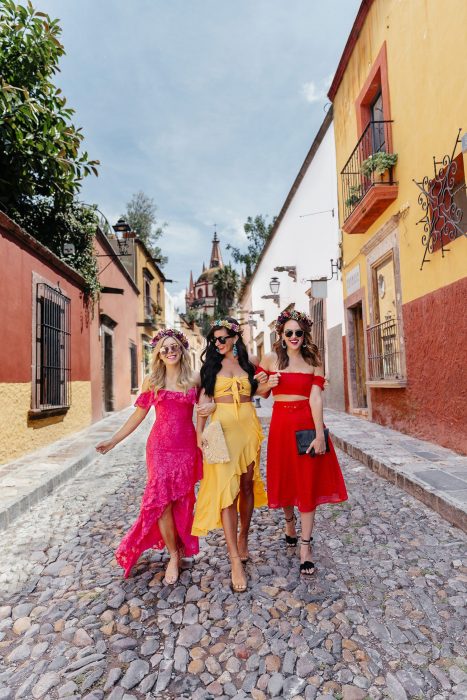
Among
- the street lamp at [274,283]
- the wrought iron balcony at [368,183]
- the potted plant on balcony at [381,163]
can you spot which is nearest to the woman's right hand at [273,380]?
the wrought iron balcony at [368,183]

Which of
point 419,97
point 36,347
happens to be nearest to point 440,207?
point 419,97

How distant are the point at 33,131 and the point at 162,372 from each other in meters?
6.04

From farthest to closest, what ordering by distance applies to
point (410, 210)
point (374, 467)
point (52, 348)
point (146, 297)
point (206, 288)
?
point (206, 288) → point (146, 297) → point (52, 348) → point (410, 210) → point (374, 467)

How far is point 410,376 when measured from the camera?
6.77 m

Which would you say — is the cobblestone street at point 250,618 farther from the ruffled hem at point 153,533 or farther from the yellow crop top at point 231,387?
the yellow crop top at point 231,387

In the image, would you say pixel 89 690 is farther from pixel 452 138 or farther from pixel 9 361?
pixel 452 138

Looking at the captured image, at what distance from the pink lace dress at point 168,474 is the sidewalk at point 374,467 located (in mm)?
1652

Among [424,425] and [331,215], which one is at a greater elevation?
[331,215]

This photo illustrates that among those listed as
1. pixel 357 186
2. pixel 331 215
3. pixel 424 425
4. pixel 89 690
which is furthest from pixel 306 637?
pixel 331 215

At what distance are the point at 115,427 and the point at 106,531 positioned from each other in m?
6.22

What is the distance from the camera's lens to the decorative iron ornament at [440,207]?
17.6ft

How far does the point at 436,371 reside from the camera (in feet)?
19.4

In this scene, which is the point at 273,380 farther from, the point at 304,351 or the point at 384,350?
the point at 384,350

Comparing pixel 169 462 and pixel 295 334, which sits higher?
pixel 295 334
